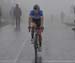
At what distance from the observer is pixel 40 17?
12352 mm

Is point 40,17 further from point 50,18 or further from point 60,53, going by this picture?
point 50,18

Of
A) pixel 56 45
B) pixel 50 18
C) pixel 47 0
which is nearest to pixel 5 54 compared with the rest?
pixel 56 45

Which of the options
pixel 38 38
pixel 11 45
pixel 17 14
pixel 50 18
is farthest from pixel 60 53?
pixel 50 18

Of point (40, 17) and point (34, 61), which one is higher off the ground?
point (40, 17)

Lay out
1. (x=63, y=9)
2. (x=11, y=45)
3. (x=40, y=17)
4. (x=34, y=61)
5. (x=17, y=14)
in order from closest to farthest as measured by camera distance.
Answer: (x=34, y=61)
(x=40, y=17)
(x=11, y=45)
(x=17, y=14)
(x=63, y=9)

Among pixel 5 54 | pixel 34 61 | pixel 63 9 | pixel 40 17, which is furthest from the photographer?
pixel 63 9

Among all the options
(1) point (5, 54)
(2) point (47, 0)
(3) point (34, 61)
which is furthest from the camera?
(2) point (47, 0)

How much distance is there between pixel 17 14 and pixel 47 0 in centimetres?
2733

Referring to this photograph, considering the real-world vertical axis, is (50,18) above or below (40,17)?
below

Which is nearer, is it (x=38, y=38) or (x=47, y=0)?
(x=38, y=38)

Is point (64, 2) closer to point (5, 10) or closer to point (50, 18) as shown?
point (50, 18)

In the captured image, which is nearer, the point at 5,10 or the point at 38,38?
the point at 38,38

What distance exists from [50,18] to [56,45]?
3264 cm

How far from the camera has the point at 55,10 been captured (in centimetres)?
5050
